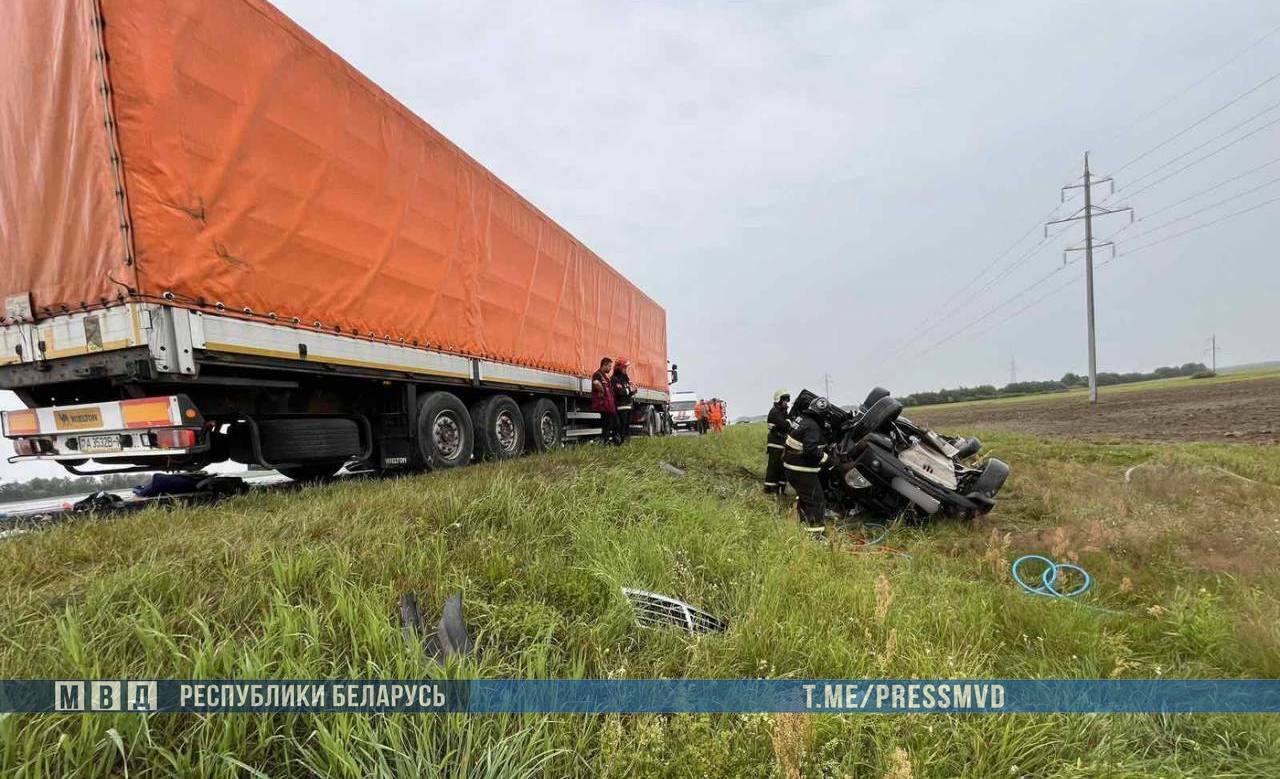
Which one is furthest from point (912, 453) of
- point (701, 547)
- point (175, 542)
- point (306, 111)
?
point (306, 111)

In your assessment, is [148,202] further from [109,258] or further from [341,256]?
[341,256]

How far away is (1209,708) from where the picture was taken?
1810 mm

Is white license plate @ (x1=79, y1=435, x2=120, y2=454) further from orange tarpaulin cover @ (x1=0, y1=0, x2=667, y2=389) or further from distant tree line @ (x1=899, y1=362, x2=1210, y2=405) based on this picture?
distant tree line @ (x1=899, y1=362, x2=1210, y2=405)

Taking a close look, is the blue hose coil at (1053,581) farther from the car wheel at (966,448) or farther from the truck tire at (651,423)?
the truck tire at (651,423)

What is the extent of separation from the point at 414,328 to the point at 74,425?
249 centimetres

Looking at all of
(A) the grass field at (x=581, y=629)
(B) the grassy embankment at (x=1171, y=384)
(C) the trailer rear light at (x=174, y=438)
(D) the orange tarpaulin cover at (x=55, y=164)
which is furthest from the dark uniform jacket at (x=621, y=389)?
(B) the grassy embankment at (x=1171, y=384)

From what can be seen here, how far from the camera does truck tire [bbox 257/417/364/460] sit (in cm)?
402

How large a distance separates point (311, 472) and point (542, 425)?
3.01 metres

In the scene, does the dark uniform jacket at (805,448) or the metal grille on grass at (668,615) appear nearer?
the metal grille on grass at (668,615)

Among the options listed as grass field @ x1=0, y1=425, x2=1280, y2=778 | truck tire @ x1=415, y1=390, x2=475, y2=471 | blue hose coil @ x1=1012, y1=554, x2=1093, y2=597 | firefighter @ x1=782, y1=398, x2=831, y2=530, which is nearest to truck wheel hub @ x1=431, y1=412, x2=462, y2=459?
truck tire @ x1=415, y1=390, x2=475, y2=471

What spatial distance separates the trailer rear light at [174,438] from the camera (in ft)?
10.8

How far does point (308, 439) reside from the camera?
4.20 meters

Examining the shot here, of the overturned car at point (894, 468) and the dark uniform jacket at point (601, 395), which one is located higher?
the dark uniform jacket at point (601, 395)

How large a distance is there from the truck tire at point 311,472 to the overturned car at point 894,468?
5154 mm
